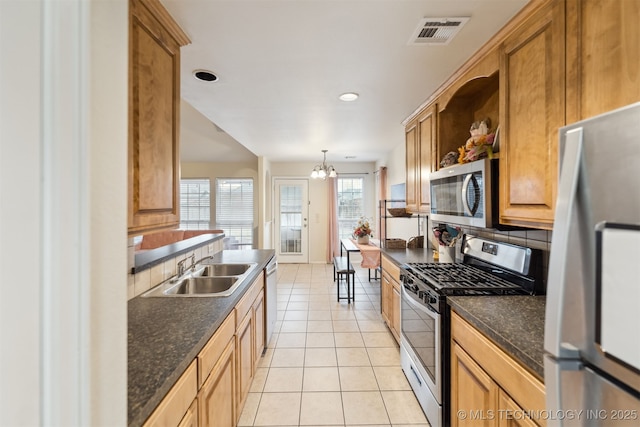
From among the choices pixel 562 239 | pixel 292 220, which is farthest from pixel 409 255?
pixel 292 220

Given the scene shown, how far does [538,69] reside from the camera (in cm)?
135

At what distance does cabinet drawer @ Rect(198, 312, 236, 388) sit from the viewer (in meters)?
1.19

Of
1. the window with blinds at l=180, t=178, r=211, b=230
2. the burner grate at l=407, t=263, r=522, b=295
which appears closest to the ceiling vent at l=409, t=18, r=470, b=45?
the burner grate at l=407, t=263, r=522, b=295

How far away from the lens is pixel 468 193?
6.02 feet

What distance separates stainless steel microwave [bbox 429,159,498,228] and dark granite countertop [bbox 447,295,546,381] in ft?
1.47

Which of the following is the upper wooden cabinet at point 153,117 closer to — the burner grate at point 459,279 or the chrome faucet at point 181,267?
the chrome faucet at point 181,267

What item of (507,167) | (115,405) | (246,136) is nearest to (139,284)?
(115,405)

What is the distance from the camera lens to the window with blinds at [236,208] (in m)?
6.79

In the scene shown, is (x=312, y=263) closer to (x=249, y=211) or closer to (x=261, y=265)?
(x=249, y=211)

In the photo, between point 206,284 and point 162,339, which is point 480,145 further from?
point 206,284

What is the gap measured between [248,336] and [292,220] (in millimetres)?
4817

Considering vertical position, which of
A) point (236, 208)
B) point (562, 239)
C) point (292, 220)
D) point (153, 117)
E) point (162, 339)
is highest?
point (153, 117)

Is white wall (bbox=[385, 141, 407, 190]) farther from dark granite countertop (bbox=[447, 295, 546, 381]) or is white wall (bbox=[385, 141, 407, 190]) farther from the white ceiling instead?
dark granite countertop (bbox=[447, 295, 546, 381])

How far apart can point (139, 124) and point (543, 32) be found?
6.08 ft
